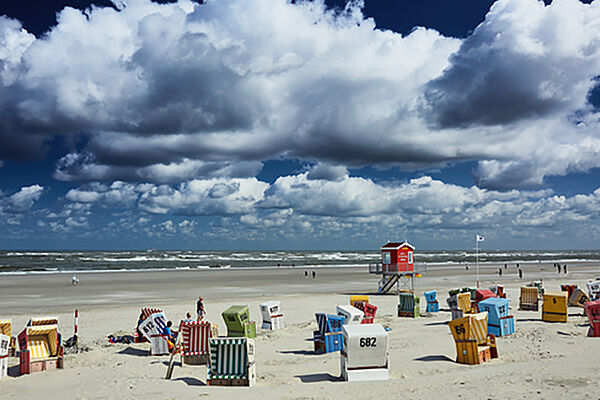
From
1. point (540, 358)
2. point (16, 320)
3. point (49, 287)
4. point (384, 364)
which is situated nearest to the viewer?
point (384, 364)

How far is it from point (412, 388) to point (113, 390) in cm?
726

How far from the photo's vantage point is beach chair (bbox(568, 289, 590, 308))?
26.2m

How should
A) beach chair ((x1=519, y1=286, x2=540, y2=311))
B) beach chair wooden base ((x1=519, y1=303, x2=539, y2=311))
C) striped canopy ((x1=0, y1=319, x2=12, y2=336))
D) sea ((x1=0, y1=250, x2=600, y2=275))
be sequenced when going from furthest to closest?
1. sea ((x1=0, y1=250, x2=600, y2=275))
2. beach chair ((x1=519, y1=286, x2=540, y2=311))
3. beach chair wooden base ((x1=519, y1=303, x2=539, y2=311))
4. striped canopy ((x1=0, y1=319, x2=12, y2=336))

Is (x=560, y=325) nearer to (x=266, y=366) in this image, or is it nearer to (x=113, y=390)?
(x=266, y=366)

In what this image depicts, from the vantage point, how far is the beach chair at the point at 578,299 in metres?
26.2

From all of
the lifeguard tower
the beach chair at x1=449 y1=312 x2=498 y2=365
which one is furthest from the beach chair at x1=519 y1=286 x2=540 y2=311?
the beach chair at x1=449 y1=312 x2=498 y2=365

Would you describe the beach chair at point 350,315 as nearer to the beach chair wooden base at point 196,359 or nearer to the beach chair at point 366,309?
the beach chair at point 366,309

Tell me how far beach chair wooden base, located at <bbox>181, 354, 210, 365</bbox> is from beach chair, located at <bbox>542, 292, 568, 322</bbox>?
15.6 m

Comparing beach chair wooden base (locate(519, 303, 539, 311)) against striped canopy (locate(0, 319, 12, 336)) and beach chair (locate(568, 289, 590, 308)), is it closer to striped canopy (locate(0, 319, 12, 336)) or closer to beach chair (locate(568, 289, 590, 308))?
beach chair (locate(568, 289, 590, 308))

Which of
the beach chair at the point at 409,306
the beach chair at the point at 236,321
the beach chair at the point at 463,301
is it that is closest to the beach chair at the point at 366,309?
the beach chair at the point at 409,306

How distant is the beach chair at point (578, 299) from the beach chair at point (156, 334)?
2236cm

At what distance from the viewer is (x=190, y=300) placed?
36.1 metres

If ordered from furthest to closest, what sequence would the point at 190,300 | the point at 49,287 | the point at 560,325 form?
the point at 49,287, the point at 190,300, the point at 560,325

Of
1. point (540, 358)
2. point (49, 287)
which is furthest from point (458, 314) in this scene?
point (49, 287)
